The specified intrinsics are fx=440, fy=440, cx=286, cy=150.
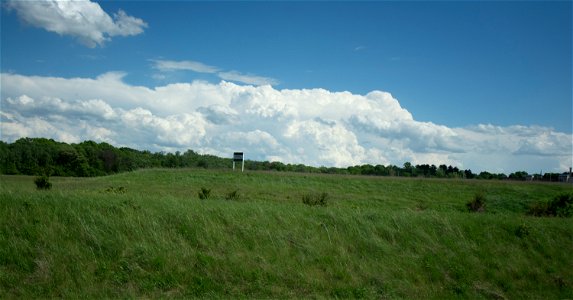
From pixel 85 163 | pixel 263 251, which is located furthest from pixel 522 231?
pixel 85 163

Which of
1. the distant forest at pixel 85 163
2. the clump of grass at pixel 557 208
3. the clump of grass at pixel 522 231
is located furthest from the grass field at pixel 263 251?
the distant forest at pixel 85 163

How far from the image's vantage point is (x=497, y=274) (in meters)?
11.5

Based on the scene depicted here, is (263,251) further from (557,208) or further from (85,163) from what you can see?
(85,163)

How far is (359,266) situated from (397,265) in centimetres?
108

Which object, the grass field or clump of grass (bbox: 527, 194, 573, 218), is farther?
clump of grass (bbox: 527, 194, 573, 218)

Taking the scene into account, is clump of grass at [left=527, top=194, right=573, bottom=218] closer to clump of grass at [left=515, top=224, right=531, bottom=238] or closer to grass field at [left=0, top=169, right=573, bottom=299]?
grass field at [left=0, top=169, right=573, bottom=299]

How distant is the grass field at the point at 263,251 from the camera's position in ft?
31.3

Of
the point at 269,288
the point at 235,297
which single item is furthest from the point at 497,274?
the point at 235,297

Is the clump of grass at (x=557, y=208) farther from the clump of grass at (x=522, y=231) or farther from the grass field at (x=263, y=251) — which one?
the clump of grass at (x=522, y=231)

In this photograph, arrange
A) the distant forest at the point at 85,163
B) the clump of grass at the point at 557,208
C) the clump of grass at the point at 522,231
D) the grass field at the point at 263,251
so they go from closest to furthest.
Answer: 1. the grass field at the point at 263,251
2. the clump of grass at the point at 522,231
3. the clump of grass at the point at 557,208
4. the distant forest at the point at 85,163

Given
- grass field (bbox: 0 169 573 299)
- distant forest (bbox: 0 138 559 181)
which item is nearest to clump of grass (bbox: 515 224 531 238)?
grass field (bbox: 0 169 573 299)

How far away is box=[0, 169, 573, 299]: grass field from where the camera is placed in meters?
9.55

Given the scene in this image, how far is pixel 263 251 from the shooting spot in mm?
11117

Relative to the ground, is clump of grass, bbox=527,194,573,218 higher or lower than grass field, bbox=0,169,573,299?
higher
